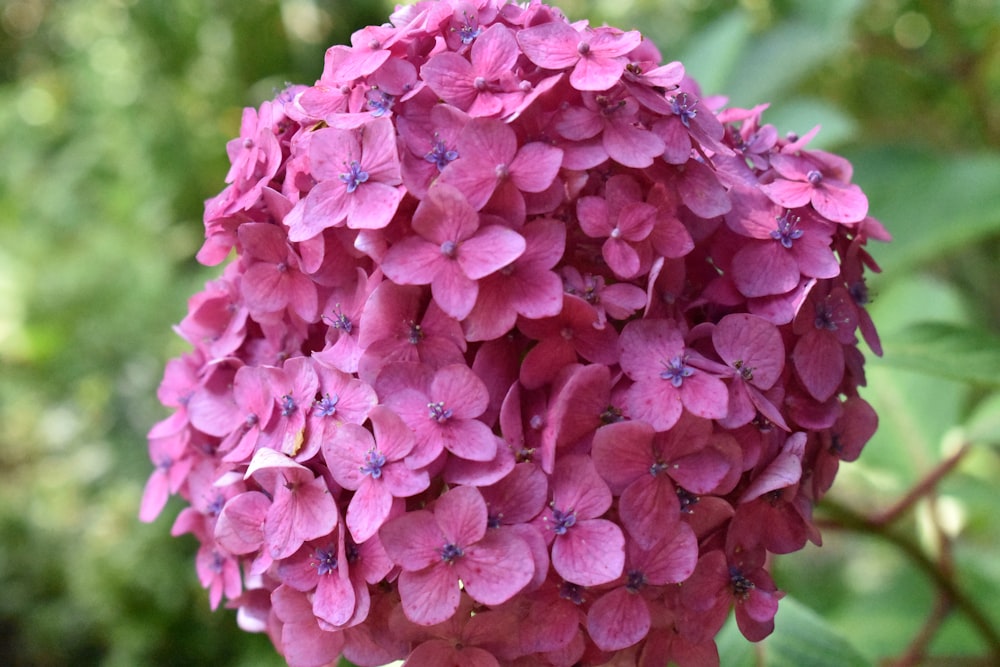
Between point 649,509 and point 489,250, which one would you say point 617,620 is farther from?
point 489,250

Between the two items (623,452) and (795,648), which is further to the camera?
(795,648)

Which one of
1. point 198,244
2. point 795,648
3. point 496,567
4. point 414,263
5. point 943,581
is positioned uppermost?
point 414,263

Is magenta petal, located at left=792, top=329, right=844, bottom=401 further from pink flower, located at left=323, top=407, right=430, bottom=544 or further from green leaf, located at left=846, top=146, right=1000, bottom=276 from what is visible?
green leaf, located at left=846, top=146, right=1000, bottom=276

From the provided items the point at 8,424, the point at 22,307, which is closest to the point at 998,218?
the point at 22,307

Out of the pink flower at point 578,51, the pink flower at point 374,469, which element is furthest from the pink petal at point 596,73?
the pink flower at point 374,469

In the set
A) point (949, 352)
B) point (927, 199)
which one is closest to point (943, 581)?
point (949, 352)

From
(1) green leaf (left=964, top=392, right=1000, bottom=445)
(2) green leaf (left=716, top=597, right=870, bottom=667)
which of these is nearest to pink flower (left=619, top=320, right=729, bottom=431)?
(2) green leaf (left=716, top=597, right=870, bottom=667)

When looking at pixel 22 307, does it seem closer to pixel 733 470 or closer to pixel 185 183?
pixel 185 183

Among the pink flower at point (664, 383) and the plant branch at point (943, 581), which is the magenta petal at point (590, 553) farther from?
the plant branch at point (943, 581)
